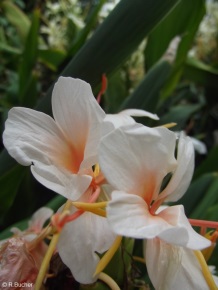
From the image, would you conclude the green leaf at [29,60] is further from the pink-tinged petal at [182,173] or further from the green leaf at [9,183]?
the pink-tinged petal at [182,173]

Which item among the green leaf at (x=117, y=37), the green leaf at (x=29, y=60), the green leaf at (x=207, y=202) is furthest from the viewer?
the green leaf at (x=29, y=60)

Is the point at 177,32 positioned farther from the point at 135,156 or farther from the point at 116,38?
the point at 135,156

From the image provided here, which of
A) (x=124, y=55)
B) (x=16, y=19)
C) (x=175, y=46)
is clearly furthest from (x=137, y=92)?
(x=16, y=19)

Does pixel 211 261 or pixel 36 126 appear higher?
pixel 36 126

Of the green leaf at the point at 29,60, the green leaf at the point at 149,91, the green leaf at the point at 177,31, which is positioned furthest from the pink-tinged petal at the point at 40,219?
the green leaf at the point at 177,31

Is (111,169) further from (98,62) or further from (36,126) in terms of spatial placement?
(98,62)

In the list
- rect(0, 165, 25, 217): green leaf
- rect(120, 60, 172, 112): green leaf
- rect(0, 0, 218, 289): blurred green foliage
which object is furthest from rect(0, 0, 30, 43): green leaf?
rect(0, 165, 25, 217): green leaf

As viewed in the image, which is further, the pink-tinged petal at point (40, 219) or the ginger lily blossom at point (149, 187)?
the pink-tinged petal at point (40, 219)

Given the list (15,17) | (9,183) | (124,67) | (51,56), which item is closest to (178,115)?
(124,67)
